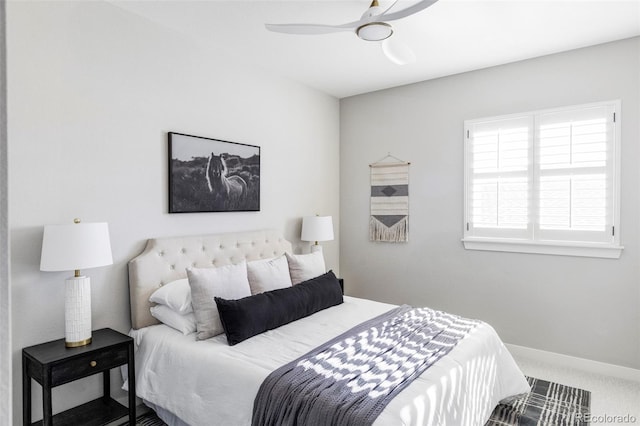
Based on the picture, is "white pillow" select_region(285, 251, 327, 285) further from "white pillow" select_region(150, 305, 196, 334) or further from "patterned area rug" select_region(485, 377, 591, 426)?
"patterned area rug" select_region(485, 377, 591, 426)

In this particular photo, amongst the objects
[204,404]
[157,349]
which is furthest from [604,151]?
[157,349]

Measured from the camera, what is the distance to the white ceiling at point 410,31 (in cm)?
247

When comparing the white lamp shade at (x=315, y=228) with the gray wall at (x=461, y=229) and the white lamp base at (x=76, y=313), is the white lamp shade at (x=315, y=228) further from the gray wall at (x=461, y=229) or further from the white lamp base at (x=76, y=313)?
the white lamp base at (x=76, y=313)

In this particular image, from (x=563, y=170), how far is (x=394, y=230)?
1.68 meters

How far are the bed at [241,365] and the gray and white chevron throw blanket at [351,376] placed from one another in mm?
58

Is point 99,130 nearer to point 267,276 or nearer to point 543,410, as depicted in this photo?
point 267,276

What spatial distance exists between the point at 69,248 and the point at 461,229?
327 centimetres

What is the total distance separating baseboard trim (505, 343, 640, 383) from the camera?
3.02 metres

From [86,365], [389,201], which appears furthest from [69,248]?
[389,201]

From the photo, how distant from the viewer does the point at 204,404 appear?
2.01 m

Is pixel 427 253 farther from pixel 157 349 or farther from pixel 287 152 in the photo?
pixel 157 349

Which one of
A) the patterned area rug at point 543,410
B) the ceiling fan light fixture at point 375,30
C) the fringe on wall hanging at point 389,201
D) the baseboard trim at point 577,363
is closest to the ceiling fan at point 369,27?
the ceiling fan light fixture at point 375,30

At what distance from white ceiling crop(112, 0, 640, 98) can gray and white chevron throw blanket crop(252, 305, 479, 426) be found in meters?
2.06

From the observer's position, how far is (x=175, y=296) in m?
2.48
